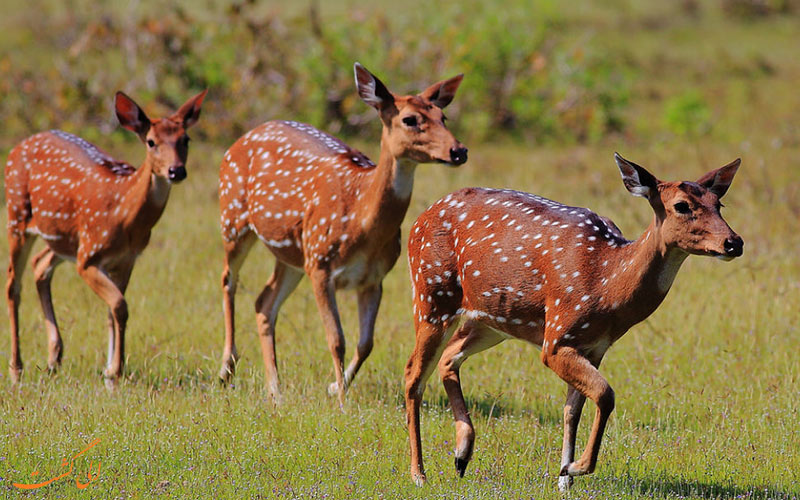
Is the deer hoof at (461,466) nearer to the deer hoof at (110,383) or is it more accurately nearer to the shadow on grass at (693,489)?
the shadow on grass at (693,489)

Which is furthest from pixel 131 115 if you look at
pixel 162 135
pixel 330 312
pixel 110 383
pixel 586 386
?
pixel 586 386

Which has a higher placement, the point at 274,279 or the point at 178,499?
the point at 274,279

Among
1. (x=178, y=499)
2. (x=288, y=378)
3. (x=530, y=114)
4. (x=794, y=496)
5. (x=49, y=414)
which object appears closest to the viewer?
(x=178, y=499)

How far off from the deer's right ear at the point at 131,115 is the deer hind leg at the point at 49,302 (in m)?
1.23

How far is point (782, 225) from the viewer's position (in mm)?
11984

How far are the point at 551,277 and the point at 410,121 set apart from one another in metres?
1.94

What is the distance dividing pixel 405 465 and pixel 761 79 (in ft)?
64.6

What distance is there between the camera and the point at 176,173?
7.99 metres

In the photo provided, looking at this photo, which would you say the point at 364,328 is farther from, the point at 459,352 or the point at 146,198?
the point at 146,198

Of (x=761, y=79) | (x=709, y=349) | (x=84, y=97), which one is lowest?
(x=709, y=349)

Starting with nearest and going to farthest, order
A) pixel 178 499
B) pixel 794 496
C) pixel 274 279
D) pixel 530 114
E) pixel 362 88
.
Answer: pixel 178 499 < pixel 794 496 < pixel 362 88 < pixel 274 279 < pixel 530 114

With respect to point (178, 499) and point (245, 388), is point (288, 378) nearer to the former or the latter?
point (245, 388)

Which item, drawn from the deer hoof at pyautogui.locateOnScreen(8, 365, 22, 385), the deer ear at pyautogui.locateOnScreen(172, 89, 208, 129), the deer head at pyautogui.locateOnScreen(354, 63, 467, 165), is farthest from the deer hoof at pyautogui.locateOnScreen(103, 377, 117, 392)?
the deer head at pyautogui.locateOnScreen(354, 63, 467, 165)

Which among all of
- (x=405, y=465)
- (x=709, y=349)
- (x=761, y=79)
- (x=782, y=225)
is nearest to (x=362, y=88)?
(x=405, y=465)
